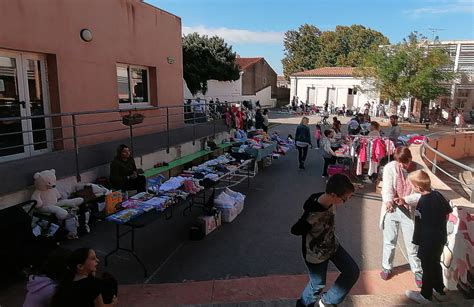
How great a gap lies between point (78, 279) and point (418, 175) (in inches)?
133

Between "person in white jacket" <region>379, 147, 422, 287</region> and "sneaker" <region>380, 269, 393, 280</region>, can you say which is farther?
"sneaker" <region>380, 269, 393, 280</region>

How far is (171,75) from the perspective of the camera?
12477 millimetres

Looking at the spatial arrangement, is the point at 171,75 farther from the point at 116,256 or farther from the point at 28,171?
the point at 116,256

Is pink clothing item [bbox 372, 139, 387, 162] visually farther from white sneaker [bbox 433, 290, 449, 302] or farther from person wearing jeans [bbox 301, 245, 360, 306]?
person wearing jeans [bbox 301, 245, 360, 306]

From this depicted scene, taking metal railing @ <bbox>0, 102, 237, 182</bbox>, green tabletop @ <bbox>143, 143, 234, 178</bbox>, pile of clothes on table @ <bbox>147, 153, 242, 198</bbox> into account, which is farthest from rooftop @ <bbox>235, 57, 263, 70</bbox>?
pile of clothes on table @ <bbox>147, 153, 242, 198</bbox>

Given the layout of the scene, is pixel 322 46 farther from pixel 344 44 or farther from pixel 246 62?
pixel 246 62

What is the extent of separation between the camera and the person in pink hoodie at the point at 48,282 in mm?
2801

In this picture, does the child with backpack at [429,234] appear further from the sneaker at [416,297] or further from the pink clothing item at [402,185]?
the pink clothing item at [402,185]

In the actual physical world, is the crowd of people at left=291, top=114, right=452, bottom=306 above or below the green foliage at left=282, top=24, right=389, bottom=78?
below

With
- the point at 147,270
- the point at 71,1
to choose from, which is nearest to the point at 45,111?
the point at 71,1

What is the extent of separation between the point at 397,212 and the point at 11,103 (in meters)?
7.13

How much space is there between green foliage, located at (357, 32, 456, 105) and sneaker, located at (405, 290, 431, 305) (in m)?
23.2

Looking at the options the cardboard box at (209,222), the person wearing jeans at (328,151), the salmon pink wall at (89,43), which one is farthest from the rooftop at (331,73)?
the cardboard box at (209,222)

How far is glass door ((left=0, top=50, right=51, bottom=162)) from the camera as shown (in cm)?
708
